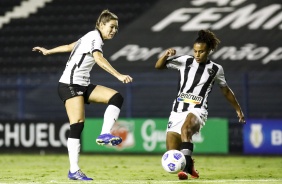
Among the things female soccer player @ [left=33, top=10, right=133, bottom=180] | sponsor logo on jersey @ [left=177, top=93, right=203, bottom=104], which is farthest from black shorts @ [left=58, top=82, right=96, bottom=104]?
sponsor logo on jersey @ [left=177, top=93, right=203, bottom=104]

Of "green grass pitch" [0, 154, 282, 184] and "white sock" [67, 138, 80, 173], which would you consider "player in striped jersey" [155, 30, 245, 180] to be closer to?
"green grass pitch" [0, 154, 282, 184]

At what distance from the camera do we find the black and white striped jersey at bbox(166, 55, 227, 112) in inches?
338

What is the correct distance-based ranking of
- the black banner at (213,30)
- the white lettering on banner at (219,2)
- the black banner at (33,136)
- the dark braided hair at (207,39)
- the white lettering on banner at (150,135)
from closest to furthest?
the dark braided hair at (207,39), the white lettering on banner at (150,135), the black banner at (33,136), the black banner at (213,30), the white lettering on banner at (219,2)

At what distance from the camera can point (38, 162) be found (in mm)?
12555

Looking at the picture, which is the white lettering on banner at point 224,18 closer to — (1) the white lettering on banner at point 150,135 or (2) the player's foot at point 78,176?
(1) the white lettering on banner at point 150,135

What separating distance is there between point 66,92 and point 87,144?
21.8 ft

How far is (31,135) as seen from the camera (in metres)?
15.2

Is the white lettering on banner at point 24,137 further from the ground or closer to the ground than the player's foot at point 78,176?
further from the ground

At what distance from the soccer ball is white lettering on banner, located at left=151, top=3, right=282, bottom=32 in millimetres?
10329

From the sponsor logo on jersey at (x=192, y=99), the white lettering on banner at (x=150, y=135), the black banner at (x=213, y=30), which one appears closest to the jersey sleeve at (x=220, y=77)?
the sponsor logo on jersey at (x=192, y=99)

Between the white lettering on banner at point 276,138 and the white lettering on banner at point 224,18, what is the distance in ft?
14.2

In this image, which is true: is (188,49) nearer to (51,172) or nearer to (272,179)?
(51,172)

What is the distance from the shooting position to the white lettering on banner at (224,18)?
1797cm

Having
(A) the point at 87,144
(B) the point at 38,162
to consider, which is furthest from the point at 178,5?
(B) the point at 38,162
